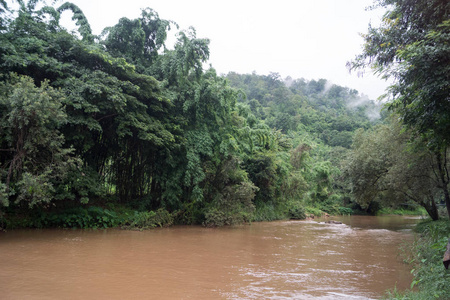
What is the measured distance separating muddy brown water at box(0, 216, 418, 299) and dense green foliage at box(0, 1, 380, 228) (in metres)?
2.00

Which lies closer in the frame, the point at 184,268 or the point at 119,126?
the point at 184,268

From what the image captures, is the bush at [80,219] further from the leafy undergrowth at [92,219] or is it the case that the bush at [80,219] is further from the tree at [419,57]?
the tree at [419,57]

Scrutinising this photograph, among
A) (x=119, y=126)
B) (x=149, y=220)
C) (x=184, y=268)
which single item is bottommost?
(x=184, y=268)

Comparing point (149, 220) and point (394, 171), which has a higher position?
point (394, 171)

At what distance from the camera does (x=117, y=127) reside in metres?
13.3

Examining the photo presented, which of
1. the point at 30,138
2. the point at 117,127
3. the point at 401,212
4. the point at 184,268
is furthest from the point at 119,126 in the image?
the point at 401,212

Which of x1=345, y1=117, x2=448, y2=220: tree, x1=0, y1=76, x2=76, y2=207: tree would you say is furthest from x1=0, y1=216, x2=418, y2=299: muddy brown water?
x1=345, y1=117, x2=448, y2=220: tree

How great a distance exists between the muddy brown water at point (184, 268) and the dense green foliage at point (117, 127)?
2.00 meters

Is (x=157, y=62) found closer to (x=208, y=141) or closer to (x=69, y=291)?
(x=208, y=141)

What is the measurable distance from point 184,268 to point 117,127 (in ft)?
27.0

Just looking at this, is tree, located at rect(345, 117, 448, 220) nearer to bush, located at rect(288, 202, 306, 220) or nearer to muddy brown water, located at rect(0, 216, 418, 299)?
muddy brown water, located at rect(0, 216, 418, 299)

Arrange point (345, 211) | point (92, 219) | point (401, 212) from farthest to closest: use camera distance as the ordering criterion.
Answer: point (401, 212)
point (345, 211)
point (92, 219)

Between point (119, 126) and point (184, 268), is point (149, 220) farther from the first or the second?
point (184, 268)

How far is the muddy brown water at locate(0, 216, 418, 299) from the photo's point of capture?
17.4ft
